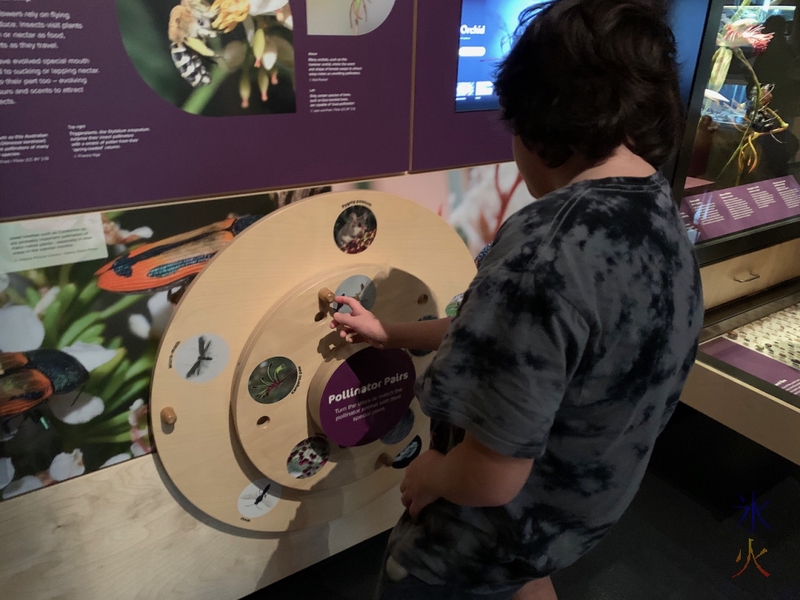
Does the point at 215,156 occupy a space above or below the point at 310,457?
above

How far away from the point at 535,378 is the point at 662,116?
0.32 metres

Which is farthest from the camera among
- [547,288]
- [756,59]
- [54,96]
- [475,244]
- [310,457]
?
[756,59]

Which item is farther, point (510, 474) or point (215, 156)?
point (215, 156)

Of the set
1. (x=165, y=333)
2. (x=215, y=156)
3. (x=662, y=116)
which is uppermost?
(x=662, y=116)

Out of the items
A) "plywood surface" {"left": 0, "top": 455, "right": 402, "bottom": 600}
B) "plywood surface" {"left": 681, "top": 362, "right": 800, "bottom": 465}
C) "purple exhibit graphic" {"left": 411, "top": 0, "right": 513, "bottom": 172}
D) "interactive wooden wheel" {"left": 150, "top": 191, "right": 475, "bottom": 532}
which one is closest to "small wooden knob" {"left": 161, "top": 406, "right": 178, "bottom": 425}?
"interactive wooden wheel" {"left": 150, "top": 191, "right": 475, "bottom": 532}

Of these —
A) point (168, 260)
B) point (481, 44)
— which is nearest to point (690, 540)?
point (481, 44)

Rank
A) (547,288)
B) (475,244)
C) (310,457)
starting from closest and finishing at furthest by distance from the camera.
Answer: (547,288) → (310,457) → (475,244)

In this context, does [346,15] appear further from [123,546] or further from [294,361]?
[123,546]

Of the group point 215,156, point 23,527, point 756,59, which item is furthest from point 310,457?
A: point 756,59

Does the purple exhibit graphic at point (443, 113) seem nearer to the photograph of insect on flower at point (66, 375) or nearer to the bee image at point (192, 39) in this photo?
the bee image at point (192, 39)

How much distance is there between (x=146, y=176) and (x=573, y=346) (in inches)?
24.8

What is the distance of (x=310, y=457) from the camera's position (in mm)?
1110

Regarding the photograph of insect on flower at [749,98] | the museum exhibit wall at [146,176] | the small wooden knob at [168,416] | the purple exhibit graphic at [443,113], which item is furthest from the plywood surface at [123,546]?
the photograph of insect on flower at [749,98]

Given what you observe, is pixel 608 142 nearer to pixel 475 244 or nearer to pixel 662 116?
pixel 662 116
